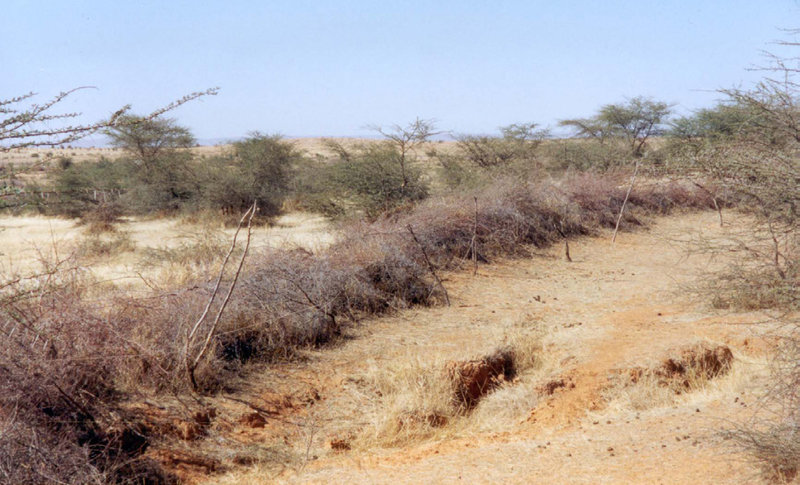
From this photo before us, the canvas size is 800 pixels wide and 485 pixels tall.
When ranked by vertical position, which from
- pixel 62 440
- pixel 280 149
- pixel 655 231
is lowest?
pixel 655 231

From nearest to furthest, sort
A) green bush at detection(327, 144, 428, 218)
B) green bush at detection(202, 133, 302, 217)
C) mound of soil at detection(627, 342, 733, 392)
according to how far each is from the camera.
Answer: mound of soil at detection(627, 342, 733, 392) < green bush at detection(327, 144, 428, 218) < green bush at detection(202, 133, 302, 217)

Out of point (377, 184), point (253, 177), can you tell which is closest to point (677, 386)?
point (377, 184)

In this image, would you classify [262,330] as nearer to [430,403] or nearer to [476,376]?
[430,403]

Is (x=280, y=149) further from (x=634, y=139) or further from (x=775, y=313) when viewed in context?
(x=775, y=313)

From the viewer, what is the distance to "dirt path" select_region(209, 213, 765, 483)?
4.51m

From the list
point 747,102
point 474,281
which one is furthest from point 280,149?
point 747,102

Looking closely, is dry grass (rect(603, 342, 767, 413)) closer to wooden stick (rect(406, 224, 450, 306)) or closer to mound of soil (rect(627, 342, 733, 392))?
mound of soil (rect(627, 342, 733, 392))

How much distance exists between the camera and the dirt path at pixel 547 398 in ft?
14.8

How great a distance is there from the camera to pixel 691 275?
11.3m

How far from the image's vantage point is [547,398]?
6.45m

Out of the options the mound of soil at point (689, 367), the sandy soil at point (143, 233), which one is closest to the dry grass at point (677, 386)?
the mound of soil at point (689, 367)

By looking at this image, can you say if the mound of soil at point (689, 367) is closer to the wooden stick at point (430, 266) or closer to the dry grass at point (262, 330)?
the dry grass at point (262, 330)

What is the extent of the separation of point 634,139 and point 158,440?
27371 mm

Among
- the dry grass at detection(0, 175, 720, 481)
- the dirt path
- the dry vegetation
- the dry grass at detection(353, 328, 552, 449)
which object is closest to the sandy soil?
the dry vegetation
